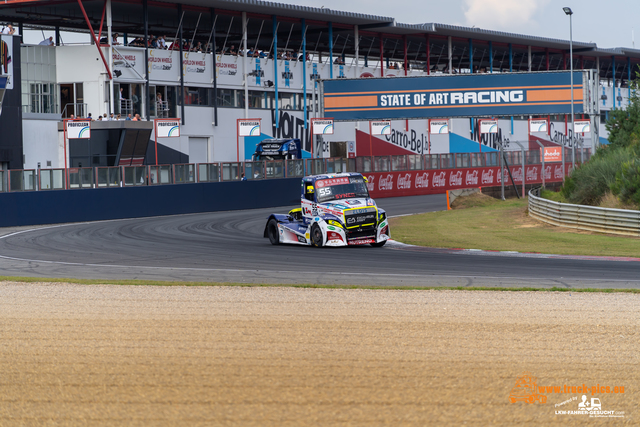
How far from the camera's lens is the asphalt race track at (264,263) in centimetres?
1457

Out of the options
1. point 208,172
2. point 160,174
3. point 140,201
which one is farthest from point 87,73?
point 140,201

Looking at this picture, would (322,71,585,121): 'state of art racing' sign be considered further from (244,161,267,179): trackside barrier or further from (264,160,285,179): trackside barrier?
(244,161,267,179): trackside barrier

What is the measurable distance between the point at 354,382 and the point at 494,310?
13.6 feet

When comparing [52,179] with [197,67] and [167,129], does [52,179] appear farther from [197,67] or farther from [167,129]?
[197,67]

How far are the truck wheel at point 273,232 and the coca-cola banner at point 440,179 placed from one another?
2092cm

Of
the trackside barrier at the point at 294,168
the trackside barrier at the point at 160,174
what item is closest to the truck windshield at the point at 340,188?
the trackside barrier at the point at 160,174

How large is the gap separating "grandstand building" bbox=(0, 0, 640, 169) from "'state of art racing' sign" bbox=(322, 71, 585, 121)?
1.98 m

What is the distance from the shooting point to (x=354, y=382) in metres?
7.57

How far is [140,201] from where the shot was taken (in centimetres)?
3225

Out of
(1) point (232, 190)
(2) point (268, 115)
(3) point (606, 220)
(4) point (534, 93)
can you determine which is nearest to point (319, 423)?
(3) point (606, 220)

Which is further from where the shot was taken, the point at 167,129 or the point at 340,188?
the point at 167,129

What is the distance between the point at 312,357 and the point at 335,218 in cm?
1170

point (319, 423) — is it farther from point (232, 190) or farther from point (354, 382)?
point (232, 190)

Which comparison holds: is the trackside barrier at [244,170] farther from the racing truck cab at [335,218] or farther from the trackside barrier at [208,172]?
the racing truck cab at [335,218]
